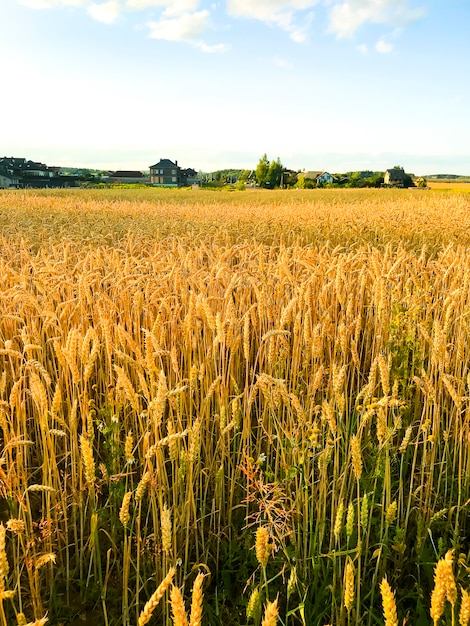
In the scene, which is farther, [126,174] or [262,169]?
[126,174]

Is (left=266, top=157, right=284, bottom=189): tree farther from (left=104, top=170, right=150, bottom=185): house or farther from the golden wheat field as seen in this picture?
the golden wheat field

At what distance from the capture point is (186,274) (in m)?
3.50

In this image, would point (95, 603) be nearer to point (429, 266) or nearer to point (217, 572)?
point (217, 572)

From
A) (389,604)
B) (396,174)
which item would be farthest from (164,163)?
(389,604)

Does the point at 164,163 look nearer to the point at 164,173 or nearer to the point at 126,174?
the point at 164,173

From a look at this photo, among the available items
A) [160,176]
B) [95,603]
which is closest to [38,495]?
[95,603]

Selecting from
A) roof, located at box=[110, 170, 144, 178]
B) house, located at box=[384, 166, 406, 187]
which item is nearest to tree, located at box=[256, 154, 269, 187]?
house, located at box=[384, 166, 406, 187]

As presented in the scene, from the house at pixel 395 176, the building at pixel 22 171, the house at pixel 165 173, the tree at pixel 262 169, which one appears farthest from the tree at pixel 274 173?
the building at pixel 22 171

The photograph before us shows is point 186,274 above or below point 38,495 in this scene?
above

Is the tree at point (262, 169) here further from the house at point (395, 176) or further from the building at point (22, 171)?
the building at point (22, 171)

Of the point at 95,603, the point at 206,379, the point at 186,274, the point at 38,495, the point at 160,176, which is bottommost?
the point at 95,603

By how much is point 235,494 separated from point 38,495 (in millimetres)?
949

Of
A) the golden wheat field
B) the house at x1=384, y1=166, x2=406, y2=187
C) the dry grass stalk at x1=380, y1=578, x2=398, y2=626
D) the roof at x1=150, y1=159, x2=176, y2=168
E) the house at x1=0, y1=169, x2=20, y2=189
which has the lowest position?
the golden wheat field

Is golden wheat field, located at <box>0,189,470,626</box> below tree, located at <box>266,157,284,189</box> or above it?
below
